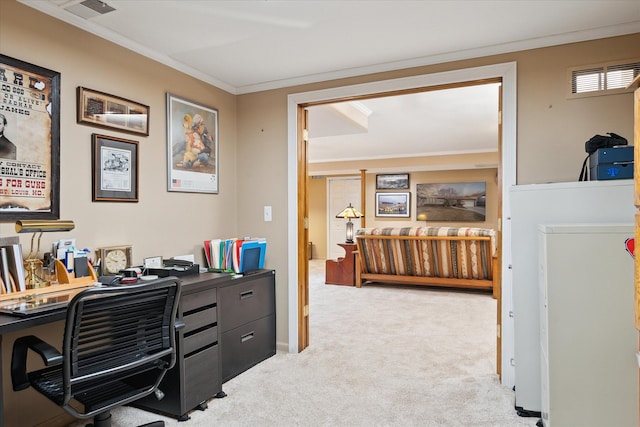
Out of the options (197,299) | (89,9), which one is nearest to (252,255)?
(197,299)

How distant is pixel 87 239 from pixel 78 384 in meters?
0.97

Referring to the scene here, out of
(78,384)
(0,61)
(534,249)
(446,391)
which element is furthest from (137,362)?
(534,249)

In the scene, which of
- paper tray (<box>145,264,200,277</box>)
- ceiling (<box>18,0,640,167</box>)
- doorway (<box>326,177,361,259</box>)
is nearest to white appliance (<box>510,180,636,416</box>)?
ceiling (<box>18,0,640,167</box>)

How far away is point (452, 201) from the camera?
9.06 meters

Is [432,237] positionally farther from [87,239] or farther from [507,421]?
[87,239]

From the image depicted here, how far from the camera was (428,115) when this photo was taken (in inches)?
193

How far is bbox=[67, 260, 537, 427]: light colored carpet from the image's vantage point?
2.26m

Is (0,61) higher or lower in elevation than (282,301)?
higher

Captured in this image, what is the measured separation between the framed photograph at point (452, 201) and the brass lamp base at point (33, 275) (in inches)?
323

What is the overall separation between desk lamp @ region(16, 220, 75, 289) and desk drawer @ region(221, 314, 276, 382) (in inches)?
44.9

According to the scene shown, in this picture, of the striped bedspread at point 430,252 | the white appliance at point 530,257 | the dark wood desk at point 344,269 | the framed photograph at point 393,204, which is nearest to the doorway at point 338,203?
the framed photograph at point 393,204

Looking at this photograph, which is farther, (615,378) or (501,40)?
(501,40)

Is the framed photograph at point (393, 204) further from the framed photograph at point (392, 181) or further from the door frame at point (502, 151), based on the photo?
the door frame at point (502, 151)

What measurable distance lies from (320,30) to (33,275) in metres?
2.04
